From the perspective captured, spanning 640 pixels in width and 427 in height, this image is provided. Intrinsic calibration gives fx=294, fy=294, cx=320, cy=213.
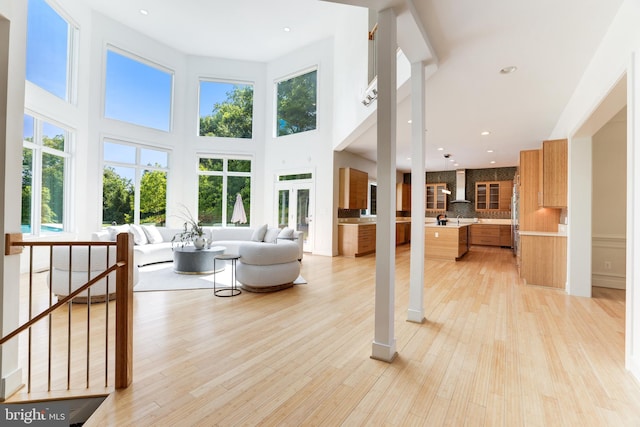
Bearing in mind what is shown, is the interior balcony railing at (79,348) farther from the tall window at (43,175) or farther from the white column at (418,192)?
the tall window at (43,175)

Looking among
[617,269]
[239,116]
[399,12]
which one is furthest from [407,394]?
[239,116]

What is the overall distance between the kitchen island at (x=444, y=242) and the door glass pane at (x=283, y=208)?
3916 mm

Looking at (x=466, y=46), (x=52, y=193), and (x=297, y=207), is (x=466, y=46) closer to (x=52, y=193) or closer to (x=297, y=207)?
(x=297, y=207)

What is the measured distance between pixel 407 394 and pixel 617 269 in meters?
5.08

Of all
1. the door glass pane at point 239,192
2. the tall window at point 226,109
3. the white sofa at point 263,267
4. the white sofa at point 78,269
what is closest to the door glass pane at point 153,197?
the door glass pane at point 239,192

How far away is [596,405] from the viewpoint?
6.03 feet

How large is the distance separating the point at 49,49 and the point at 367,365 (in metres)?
8.24

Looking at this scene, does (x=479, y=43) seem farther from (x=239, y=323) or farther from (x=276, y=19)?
(x=276, y=19)

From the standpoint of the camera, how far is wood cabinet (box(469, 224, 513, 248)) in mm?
10141

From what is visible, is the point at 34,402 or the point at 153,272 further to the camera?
the point at 153,272

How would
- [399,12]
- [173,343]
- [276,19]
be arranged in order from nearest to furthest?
1. [399,12]
2. [173,343]
3. [276,19]

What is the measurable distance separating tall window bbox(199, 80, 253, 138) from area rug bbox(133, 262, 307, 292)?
16.2 ft

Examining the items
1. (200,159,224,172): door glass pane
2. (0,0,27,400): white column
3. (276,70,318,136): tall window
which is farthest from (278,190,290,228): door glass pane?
(0,0,27,400): white column

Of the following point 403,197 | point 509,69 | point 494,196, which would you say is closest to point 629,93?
point 509,69
